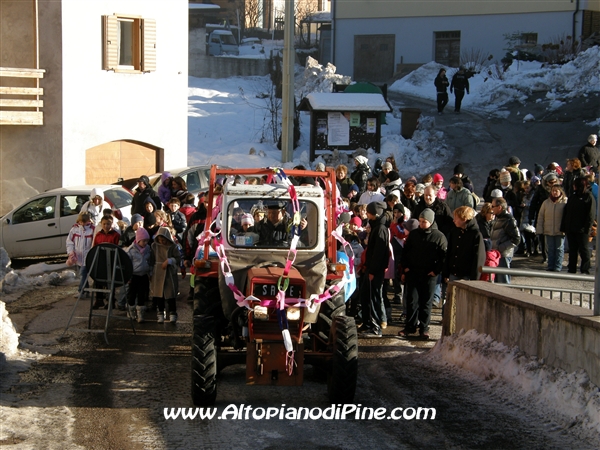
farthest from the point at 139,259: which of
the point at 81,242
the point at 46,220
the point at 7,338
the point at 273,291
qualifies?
the point at 46,220

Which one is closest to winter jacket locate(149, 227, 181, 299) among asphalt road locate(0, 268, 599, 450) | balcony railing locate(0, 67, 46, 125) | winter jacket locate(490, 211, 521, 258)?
asphalt road locate(0, 268, 599, 450)

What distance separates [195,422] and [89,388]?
1.71 metres

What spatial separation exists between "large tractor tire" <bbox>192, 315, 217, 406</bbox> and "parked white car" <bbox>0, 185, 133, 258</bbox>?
9664 mm

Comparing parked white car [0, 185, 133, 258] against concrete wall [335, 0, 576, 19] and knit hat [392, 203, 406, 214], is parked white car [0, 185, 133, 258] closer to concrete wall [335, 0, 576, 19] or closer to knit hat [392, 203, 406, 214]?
knit hat [392, 203, 406, 214]

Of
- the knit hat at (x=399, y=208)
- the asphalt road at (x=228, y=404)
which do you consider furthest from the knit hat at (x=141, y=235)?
the knit hat at (x=399, y=208)

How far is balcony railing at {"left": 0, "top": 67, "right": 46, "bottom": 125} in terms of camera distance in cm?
2203

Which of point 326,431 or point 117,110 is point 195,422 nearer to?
point 326,431

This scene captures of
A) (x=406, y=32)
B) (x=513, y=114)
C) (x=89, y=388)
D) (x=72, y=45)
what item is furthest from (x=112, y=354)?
(x=406, y=32)

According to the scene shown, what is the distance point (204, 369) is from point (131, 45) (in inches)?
686

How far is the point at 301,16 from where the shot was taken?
174ft

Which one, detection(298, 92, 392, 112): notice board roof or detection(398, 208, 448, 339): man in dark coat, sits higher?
detection(298, 92, 392, 112): notice board roof

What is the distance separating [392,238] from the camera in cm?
1341

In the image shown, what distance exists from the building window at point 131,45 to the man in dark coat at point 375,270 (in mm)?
13440

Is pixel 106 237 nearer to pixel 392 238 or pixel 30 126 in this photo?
pixel 392 238
